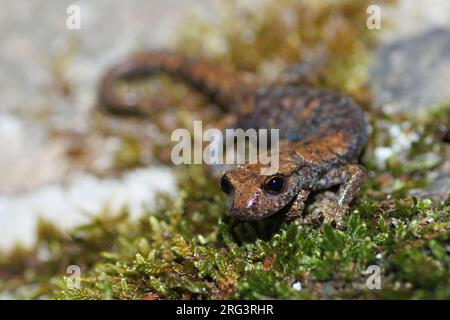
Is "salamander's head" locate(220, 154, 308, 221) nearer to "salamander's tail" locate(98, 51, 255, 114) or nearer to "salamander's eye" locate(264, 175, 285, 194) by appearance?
"salamander's eye" locate(264, 175, 285, 194)

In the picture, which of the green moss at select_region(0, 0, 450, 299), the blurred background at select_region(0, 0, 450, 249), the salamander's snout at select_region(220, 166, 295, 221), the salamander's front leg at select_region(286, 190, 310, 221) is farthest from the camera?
the blurred background at select_region(0, 0, 450, 249)

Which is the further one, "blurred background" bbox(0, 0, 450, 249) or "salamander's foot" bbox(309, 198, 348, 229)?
"blurred background" bbox(0, 0, 450, 249)

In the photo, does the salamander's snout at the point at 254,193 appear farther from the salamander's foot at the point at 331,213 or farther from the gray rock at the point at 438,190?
the gray rock at the point at 438,190

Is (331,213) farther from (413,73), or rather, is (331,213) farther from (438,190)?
(413,73)

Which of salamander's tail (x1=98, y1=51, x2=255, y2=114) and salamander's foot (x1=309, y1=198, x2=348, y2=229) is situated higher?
salamander's tail (x1=98, y1=51, x2=255, y2=114)

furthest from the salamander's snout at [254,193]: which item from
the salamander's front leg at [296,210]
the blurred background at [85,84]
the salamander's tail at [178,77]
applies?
the salamander's tail at [178,77]

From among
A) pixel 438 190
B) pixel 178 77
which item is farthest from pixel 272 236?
pixel 178 77

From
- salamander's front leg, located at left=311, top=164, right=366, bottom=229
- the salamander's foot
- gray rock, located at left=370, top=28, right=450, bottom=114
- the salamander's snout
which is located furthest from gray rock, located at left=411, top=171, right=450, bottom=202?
the salamander's snout

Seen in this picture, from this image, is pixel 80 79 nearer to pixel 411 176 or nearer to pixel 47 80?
pixel 47 80
